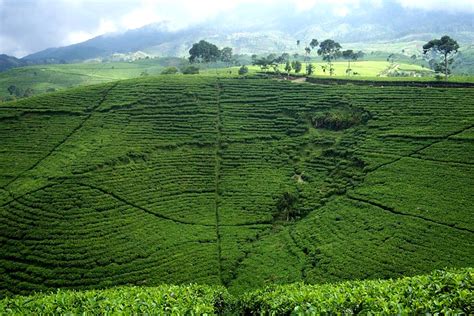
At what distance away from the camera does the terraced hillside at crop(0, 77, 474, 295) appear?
55.7 m

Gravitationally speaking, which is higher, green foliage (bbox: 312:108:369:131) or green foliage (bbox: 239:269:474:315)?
green foliage (bbox: 312:108:369:131)

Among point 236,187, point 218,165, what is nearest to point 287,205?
point 236,187

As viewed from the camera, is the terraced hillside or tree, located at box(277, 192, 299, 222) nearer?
the terraced hillside

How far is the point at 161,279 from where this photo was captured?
54.6m

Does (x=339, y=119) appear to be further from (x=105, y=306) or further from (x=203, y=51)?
(x=203, y=51)

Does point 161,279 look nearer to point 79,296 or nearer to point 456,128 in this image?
point 79,296

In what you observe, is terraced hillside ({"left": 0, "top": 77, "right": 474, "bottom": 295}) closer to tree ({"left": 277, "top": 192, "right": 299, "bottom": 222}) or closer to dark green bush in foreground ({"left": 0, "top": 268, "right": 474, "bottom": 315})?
tree ({"left": 277, "top": 192, "right": 299, "bottom": 222})

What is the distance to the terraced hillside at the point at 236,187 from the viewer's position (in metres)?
55.7

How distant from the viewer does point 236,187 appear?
74.6 m

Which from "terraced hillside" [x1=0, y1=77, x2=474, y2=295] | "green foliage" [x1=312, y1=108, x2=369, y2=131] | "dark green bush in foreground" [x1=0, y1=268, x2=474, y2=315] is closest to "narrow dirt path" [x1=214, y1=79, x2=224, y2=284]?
"terraced hillside" [x1=0, y1=77, x2=474, y2=295]

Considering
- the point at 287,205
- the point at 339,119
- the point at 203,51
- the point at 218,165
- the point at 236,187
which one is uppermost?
the point at 203,51

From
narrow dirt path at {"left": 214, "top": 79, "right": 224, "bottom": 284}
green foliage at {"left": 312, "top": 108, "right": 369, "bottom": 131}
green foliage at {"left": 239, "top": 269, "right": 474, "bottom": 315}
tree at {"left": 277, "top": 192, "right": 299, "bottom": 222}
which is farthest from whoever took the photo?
green foliage at {"left": 312, "top": 108, "right": 369, "bottom": 131}

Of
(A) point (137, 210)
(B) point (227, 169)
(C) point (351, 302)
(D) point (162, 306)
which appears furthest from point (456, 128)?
(D) point (162, 306)

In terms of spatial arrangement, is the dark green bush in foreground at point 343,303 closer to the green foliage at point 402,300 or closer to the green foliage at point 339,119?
the green foliage at point 402,300
